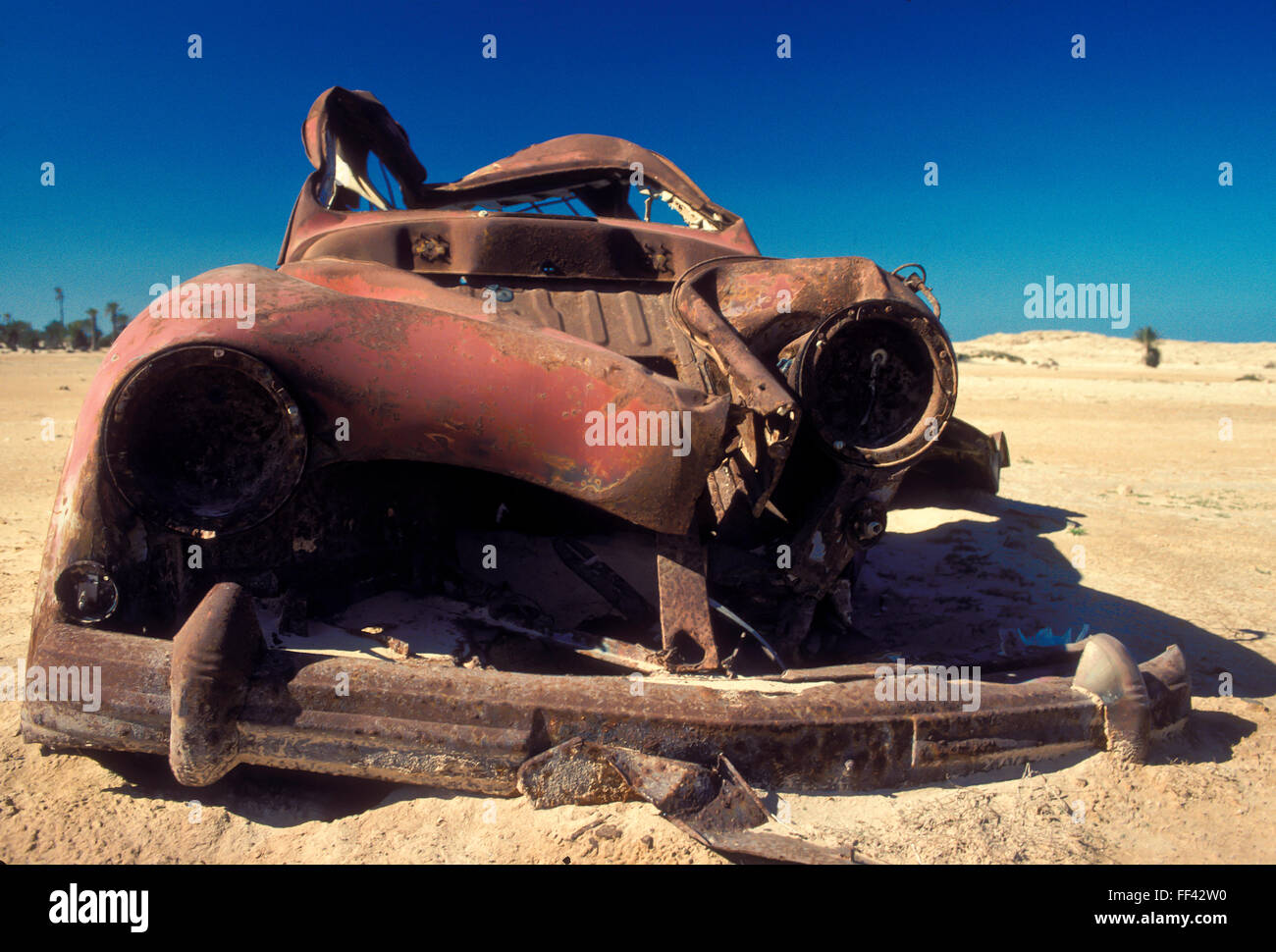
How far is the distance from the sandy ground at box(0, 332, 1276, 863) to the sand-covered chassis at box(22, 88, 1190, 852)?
0.10 meters

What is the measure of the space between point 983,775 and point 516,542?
5.87 feet

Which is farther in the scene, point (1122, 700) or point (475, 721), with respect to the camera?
point (1122, 700)

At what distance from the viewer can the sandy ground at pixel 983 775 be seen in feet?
6.58

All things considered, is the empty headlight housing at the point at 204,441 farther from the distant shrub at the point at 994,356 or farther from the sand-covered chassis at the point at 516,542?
the distant shrub at the point at 994,356

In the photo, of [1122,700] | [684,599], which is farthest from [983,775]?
[684,599]

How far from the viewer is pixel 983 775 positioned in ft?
7.28

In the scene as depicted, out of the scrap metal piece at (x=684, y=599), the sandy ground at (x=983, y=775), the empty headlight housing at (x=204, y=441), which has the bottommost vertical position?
the sandy ground at (x=983, y=775)

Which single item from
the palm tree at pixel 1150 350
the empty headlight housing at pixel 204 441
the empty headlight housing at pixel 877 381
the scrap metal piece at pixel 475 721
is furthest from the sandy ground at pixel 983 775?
the palm tree at pixel 1150 350

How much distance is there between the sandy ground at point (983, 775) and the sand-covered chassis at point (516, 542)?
0.10 meters

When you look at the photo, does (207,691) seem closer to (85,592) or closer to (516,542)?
(85,592)

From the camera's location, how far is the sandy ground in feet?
6.58
